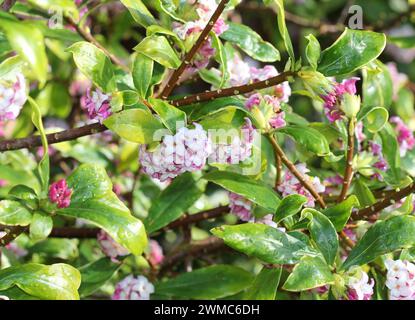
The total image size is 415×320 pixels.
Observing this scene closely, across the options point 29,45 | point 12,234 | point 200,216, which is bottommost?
point 200,216

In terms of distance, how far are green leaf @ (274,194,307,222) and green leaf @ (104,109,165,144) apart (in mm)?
223

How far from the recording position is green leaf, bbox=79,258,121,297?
1.48 metres

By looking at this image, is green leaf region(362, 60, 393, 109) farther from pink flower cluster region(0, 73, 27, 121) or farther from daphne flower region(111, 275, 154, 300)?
pink flower cluster region(0, 73, 27, 121)

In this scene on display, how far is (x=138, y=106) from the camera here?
119cm

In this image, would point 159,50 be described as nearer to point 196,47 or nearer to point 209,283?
point 196,47

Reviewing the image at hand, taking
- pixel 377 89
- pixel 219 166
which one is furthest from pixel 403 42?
pixel 219 166

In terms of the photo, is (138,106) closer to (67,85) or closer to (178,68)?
(178,68)

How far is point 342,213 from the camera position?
123 centimetres

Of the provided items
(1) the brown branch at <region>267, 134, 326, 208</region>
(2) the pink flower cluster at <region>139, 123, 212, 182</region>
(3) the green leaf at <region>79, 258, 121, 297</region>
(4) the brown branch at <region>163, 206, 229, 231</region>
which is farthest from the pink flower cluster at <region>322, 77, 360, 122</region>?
(3) the green leaf at <region>79, 258, 121, 297</region>

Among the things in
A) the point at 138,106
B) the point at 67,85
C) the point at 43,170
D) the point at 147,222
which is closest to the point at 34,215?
the point at 43,170

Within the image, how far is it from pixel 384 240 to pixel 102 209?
0.44 meters
